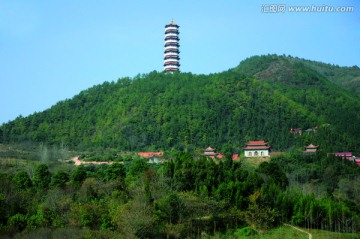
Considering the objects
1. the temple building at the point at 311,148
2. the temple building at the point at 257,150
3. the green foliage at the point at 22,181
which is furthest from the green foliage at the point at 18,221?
the temple building at the point at 311,148

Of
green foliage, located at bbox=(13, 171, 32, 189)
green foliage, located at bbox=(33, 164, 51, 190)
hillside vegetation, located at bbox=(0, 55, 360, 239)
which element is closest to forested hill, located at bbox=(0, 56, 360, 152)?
hillside vegetation, located at bbox=(0, 55, 360, 239)

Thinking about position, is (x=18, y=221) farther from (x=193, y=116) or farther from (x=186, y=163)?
(x=193, y=116)

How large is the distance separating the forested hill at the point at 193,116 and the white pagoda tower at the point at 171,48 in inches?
271

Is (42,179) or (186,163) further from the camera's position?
(42,179)

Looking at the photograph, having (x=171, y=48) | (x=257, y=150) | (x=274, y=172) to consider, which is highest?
(x=171, y=48)

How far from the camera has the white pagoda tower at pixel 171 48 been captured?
97812 millimetres

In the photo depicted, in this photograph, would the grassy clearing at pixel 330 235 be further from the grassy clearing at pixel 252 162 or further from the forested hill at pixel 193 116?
the forested hill at pixel 193 116

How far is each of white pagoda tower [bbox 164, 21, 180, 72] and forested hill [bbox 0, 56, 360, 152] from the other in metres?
Result: 6.88

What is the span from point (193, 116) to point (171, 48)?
25421 millimetres

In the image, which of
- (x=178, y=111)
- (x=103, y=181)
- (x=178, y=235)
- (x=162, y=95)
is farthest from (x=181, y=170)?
(x=162, y=95)

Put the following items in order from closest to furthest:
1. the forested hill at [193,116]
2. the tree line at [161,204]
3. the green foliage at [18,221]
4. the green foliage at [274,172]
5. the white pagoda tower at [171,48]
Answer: the green foliage at [18,221]
the tree line at [161,204]
the green foliage at [274,172]
the forested hill at [193,116]
the white pagoda tower at [171,48]

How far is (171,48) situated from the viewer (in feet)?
320

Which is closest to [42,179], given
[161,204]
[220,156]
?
[161,204]

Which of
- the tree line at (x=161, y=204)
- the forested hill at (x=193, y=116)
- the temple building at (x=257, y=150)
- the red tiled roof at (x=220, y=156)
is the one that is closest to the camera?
the tree line at (x=161, y=204)
